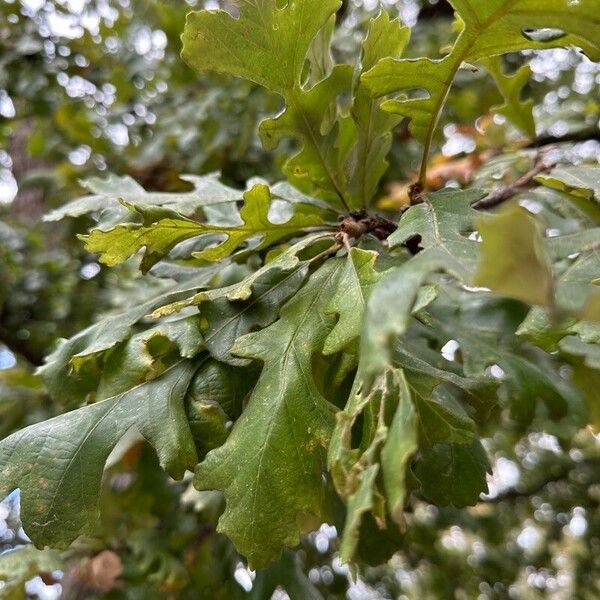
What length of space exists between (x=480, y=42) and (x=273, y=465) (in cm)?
52

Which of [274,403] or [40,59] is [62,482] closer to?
[274,403]

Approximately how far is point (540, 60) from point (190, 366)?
2270 millimetres

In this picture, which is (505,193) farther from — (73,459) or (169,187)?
(169,187)

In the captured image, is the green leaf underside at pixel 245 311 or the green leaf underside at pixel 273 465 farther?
the green leaf underside at pixel 245 311

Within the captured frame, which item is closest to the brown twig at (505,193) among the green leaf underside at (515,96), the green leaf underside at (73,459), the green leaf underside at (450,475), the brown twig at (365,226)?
the green leaf underside at (515,96)

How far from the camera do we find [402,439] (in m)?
0.47

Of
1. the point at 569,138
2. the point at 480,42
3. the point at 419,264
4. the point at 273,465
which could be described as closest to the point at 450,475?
the point at 273,465

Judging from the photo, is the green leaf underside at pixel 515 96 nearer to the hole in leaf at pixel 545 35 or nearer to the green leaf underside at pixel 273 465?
the hole in leaf at pixel 545 35

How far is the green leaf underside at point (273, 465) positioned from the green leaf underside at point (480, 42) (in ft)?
1.13

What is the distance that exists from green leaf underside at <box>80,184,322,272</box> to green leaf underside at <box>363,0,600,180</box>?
0.19 meters

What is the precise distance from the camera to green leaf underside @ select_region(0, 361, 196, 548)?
71 centimetres

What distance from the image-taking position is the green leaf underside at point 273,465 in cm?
67

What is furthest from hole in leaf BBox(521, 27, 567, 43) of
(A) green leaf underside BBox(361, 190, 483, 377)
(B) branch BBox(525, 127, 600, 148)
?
(B) branch BBox(525, 127, 600, 148)

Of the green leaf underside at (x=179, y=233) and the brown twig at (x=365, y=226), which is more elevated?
the green leaf underside at (x=179, y=233)
